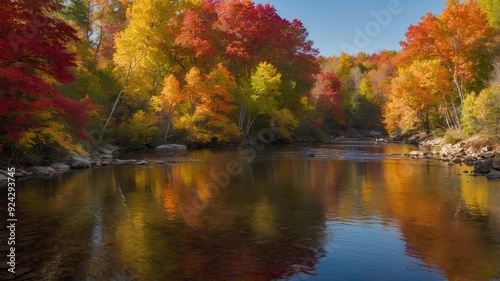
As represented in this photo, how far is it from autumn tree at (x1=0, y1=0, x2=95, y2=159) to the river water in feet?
8.49

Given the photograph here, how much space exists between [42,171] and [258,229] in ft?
46.4

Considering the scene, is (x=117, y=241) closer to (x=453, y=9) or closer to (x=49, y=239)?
(x=49, y=239)

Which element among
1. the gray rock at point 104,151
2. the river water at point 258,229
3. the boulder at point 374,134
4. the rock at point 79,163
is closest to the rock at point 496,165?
the river water at point 258,229

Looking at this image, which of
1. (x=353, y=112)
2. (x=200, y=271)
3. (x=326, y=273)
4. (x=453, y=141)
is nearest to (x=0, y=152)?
(x=200, y=271)

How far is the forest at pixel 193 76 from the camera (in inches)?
675

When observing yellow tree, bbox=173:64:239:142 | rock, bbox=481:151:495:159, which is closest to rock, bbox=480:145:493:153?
rock, bbox=481:151:495:159

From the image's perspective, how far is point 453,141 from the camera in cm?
3244

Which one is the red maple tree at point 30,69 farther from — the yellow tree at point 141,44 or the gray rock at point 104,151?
the yellow tree at point 141,44

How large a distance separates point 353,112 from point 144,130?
46110 mm

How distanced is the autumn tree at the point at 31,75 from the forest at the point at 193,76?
Answer: 6 centimetres

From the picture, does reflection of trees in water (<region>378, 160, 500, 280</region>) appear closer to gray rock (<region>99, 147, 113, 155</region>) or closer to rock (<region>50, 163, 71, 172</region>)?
rock (<region>50, 163, 71, 172</region>)

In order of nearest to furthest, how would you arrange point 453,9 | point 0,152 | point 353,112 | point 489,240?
point 489,240
point 0,152
point 453,9
point 353,112

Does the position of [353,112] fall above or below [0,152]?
above

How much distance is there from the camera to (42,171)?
61.9 feet
